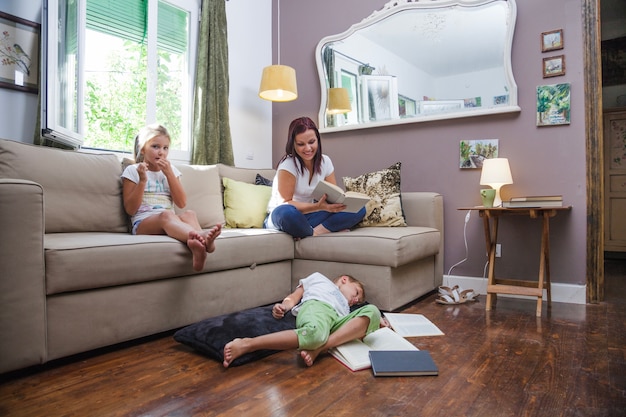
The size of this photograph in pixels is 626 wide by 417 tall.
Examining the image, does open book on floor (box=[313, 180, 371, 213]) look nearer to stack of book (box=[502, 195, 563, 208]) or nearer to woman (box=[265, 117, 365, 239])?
woman (box=[265, 117, 365, 239])

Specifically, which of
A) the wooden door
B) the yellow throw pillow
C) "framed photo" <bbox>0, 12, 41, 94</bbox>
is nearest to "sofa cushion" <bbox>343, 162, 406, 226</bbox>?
the yellow throw pillow

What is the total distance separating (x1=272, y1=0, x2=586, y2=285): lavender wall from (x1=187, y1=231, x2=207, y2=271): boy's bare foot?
1.92 metres

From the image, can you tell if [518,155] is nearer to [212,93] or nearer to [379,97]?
[379,97]

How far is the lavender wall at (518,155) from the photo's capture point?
264cm

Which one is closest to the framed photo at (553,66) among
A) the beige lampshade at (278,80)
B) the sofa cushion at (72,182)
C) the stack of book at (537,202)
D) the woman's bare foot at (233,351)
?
the stack of book at (537,202)

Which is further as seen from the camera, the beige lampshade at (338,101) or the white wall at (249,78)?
the white wall at (249,78)

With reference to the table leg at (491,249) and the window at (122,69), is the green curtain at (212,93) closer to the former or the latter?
the window at (122,69)

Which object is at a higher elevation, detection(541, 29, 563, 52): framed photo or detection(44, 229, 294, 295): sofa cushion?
detection(541, 29, 563, 52): framed photo

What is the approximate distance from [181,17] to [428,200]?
243cm

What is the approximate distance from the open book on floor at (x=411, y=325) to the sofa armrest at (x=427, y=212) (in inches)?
29.7

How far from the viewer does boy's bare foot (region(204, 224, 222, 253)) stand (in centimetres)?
182

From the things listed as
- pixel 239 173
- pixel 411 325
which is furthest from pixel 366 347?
pixel 239 173

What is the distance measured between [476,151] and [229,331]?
2.18 metres

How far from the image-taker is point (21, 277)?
1.38 metres
